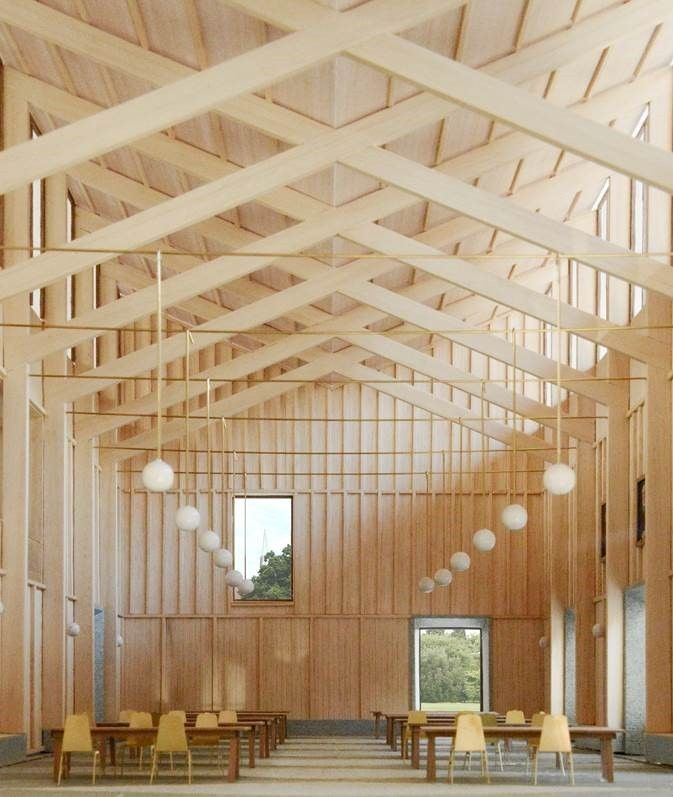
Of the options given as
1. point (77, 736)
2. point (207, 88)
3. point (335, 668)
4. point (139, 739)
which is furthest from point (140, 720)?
point (335, 668)

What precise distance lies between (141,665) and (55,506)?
7758mm

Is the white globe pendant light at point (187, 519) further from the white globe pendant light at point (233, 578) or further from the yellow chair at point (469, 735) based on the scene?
the white globe pendant light at point (233, 578)

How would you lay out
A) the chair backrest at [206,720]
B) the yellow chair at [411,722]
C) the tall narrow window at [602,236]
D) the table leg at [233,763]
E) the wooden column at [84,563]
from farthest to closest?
the wooden column at [84,563], the tall narrow window at [602,236], the yellow chair at [411,722], the chair backrest at [206,720], the table leg at [233,763]

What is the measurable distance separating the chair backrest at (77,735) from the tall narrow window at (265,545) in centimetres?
1395

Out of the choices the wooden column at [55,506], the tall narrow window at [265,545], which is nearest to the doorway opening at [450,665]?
the tall narrow window at [265,545]

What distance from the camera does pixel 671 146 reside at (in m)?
18.6

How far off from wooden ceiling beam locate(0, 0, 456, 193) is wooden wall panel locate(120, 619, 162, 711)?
1735 centimetres

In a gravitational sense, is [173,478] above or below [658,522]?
above

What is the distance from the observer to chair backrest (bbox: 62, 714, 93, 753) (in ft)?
50.7

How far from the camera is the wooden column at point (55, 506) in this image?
72.0 ft

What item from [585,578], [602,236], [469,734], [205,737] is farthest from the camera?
[585,578]

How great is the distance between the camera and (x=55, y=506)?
74.3 feet

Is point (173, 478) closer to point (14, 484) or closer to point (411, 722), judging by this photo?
point (14, 484)

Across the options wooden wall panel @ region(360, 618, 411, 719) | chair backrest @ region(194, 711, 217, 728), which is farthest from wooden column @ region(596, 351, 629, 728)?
wooden wall panel @ region(360, 618, 411, 719)
